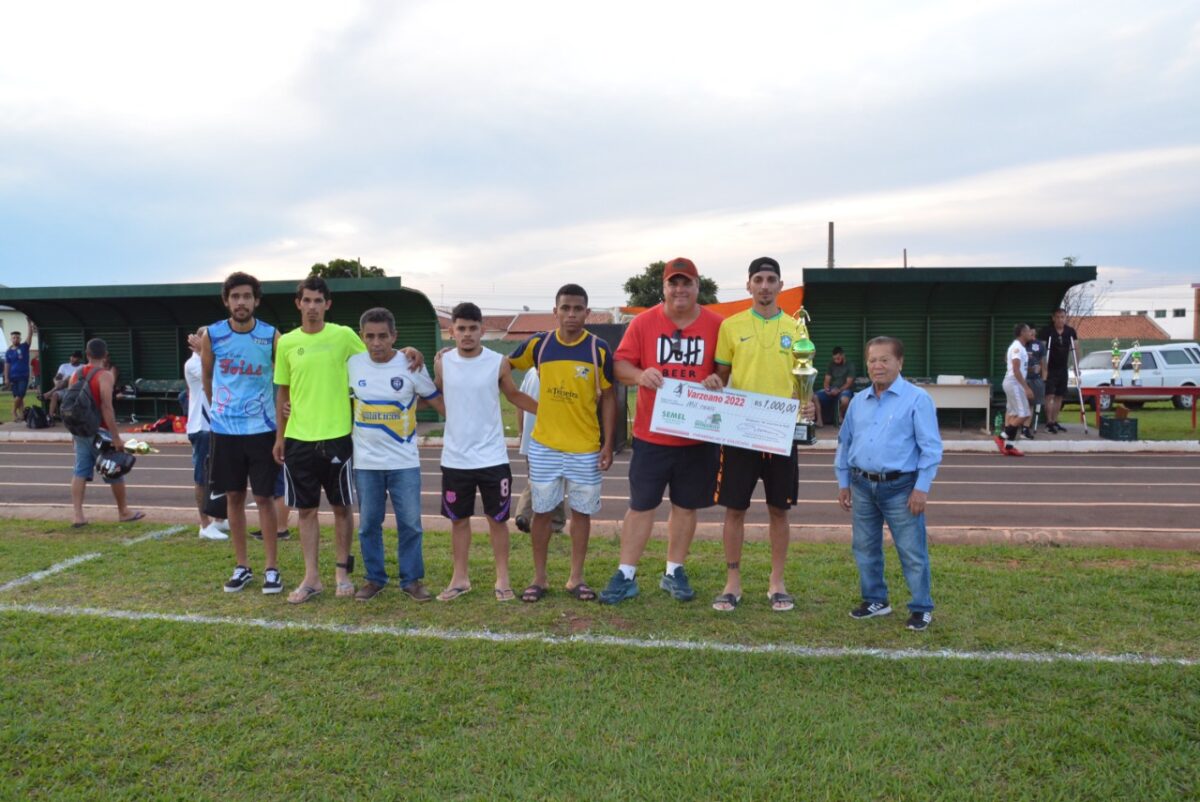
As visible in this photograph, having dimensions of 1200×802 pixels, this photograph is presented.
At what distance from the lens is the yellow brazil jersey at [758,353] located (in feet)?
16.6

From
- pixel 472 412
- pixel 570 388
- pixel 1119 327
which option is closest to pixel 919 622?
pixel 570 388

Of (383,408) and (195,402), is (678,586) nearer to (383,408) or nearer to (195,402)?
(383,408)

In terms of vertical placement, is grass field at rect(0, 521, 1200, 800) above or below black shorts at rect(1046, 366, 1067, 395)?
below

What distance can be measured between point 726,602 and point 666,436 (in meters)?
1.08

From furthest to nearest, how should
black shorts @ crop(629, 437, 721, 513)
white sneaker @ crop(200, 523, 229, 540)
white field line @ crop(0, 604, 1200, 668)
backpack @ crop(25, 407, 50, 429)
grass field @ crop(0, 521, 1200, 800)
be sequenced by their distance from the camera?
backpack @ crop(25, 407, 50, 429) → white sneaker @ crop(200, 523, 229, 540) → black shorts @ crop(629, 437, 721, 513) → white field line @ crop(0, 604, 1200, 668) → grass field @ crop(0, 521, 1200, 800)

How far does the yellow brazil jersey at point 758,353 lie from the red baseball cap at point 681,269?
0.38m

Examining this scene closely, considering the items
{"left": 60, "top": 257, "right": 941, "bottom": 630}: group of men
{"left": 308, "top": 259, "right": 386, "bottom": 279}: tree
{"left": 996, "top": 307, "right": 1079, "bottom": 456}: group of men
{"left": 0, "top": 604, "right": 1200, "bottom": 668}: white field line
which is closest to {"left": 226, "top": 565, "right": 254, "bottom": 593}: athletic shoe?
{"left": 60, "top": 257, "right": 941, "bottom": 630}: group of men

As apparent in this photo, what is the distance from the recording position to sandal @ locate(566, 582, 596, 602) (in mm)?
5270

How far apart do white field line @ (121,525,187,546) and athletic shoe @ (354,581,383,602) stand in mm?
2781

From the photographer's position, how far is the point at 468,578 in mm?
5594

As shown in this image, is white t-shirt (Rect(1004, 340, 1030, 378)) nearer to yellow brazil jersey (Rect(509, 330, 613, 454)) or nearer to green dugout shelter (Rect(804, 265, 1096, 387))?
green dugout shelter (Rect(804, 265, 1096, 387))

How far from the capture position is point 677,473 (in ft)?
17.0

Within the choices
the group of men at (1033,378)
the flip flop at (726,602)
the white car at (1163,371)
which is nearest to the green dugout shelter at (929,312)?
the group of men at (1033,378)

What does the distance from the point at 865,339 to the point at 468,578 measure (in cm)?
1535
